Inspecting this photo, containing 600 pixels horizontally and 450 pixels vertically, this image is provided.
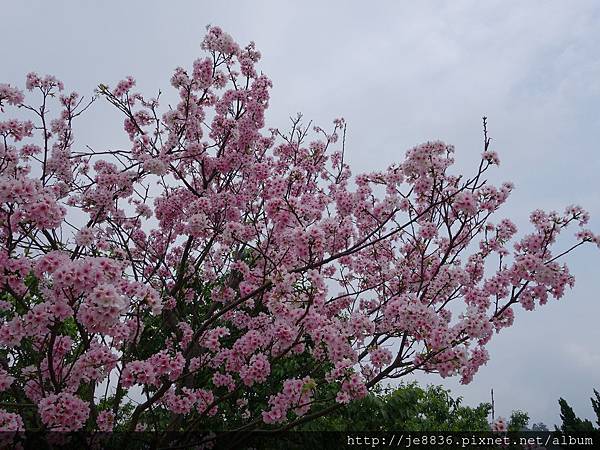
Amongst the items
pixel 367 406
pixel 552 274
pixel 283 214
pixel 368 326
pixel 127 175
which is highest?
pixel 127 175

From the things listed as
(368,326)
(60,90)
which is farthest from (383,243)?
(60,90)

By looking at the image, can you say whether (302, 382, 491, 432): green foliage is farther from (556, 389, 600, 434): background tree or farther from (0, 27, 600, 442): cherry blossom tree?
(556, 389, 600, 434): background tree

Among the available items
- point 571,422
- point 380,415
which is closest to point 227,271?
point 380,415

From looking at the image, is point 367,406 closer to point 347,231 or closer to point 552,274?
point 347,231

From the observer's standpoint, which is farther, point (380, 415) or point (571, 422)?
point (571, 422)

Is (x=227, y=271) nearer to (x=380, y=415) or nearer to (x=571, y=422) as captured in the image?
(x=380, y=415)

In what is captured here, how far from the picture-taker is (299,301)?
5.91 m

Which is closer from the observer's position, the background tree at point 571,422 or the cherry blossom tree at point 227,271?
the cherry blossom tree at point 227,271

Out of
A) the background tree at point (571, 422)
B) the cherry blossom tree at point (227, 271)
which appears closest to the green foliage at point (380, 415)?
the cherry blossom tree at point (227, 271)

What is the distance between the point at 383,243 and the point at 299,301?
3574 millimetres

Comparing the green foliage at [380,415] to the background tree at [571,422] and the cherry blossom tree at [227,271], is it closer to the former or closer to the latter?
the cherry blossom tree at [227,271]

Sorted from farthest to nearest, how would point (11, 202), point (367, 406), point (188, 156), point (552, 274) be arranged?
point (367, 406) < point (188, 156) < point (552, 274) < point (11, 202)

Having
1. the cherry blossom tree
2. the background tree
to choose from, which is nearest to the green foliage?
the cherry blossom tree

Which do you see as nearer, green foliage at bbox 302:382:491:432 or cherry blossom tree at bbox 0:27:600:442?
cherry blossom tree at bbox 0:27:600:442
